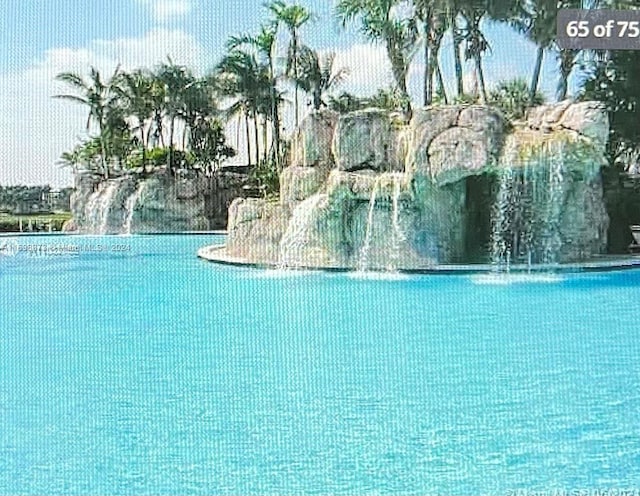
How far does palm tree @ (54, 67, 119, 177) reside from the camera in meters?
16.2

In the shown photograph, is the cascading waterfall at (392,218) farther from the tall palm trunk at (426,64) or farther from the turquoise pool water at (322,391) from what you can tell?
the tall palm trunk at (426,64)

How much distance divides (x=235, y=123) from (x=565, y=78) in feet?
24.6

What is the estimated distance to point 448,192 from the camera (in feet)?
28.5

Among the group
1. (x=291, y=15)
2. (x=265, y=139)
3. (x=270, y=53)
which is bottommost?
(x=265, y=139)

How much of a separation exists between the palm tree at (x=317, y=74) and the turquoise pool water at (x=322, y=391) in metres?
7.15

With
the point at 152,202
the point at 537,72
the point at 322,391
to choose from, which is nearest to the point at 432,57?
the point at 537,72

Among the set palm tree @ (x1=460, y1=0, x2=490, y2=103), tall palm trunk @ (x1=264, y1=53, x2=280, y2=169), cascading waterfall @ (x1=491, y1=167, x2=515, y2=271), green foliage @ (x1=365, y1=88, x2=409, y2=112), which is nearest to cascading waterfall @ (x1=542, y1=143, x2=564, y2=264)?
cascading waterfall @ (x1=491, y1=167, x2=515, y2=271)

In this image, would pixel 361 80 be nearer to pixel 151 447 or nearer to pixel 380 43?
pixel 380 43

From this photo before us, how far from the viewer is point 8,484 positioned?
2676 mm

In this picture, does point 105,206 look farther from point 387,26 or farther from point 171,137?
point 387,26

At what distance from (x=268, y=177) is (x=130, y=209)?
389 centimetres

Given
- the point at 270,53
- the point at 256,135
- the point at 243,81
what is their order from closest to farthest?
the point at 270,53
the point at 243,81
the point at 256,135

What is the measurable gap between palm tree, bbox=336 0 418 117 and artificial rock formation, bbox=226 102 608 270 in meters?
2.51

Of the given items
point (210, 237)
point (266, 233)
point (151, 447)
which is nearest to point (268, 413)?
point (151, 447)
